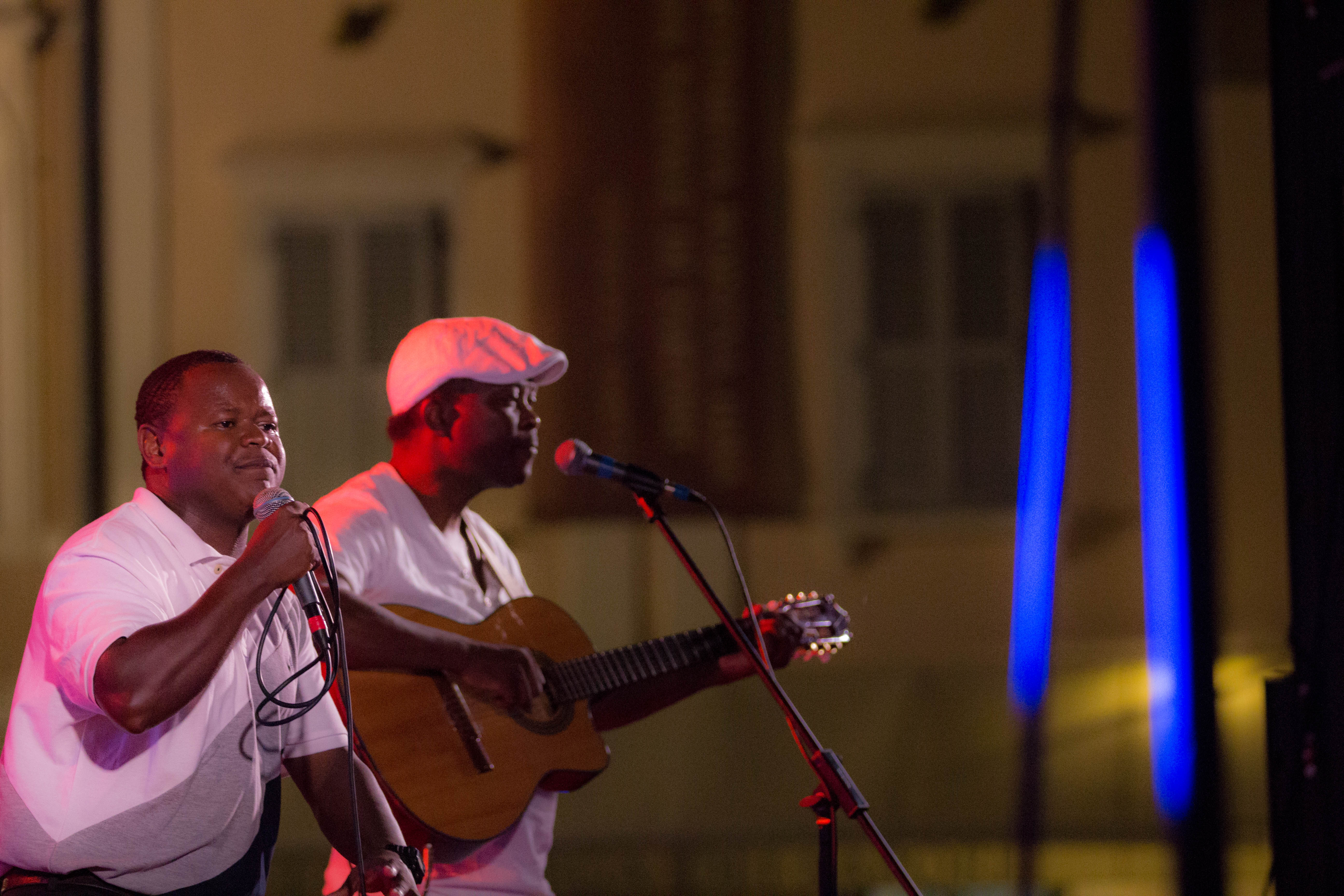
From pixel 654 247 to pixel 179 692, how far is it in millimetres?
4046

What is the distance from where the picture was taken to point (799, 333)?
5.75 m

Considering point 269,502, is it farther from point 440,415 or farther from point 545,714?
point 545,714

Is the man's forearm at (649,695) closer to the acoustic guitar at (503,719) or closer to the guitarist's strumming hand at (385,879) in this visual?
the acoustic guitar at (503,719)

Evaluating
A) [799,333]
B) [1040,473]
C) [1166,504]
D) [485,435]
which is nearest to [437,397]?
[485,435]

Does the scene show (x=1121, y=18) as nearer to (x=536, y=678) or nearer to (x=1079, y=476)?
(x=1079, y=476)

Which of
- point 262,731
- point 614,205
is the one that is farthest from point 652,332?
point 262,731

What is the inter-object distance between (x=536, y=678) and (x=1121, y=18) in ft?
14.7

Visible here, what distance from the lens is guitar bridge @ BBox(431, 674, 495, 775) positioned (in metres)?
2.87

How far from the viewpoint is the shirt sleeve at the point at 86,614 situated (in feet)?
6.10

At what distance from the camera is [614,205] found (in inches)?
221

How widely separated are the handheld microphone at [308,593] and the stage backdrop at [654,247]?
3.54 m

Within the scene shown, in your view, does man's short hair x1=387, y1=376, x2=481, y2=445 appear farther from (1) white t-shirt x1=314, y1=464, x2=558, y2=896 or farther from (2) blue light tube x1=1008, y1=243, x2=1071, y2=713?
(2) blue light tube x1=1008, y1=243, x2=1071, y2=713

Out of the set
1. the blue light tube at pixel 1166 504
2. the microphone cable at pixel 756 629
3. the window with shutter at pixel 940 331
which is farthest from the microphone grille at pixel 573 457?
the window with shutter at pixel 940 331

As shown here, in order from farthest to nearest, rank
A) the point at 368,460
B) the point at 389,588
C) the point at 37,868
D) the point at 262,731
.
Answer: the point at 368,460, the point at 389,588, the point at 262,731, the point at 37,868
